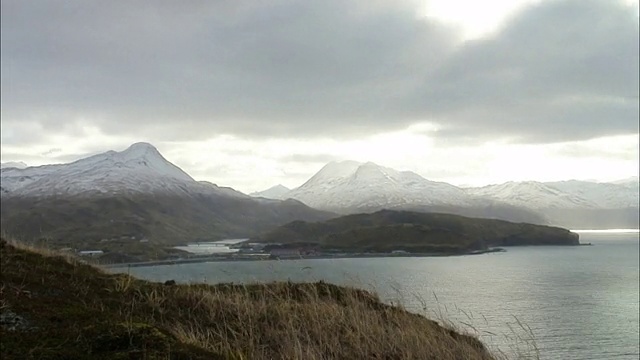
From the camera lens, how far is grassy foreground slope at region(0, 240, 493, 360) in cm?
648

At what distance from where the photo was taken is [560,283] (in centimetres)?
9481

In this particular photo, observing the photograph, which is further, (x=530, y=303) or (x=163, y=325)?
(x=530, y=303)

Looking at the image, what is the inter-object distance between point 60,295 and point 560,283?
99646 millimetres

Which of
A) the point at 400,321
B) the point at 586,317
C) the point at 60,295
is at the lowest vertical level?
the point at 586,317

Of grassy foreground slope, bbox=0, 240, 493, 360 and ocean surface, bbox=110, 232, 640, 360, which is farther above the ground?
grassy foreground slope, bbox=0, 240, 493, 360

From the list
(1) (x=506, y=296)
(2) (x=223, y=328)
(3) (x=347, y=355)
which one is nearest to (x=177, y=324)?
(2) (x=223, y=328)

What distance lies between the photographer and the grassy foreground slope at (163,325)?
6.48 m

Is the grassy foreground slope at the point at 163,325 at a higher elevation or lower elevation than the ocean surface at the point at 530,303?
higher

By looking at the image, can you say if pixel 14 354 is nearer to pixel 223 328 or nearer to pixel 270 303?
pixel 223 328

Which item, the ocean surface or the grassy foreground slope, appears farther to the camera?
the ocean surface

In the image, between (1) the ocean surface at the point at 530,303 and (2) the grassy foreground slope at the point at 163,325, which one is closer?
(2) the grassy foreground slope at the point at 163,325

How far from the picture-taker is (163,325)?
8.61 metres

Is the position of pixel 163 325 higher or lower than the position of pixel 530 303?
higher

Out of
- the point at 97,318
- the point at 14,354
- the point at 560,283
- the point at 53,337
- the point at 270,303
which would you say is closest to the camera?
the point at 14,354
